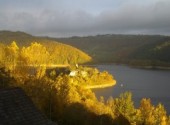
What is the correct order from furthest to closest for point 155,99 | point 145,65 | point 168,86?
point 145,65, point 168,86, point 155,99

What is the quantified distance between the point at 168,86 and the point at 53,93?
2764 inches

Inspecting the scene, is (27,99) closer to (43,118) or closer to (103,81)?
(43,118)

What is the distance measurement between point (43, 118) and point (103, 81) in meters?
104

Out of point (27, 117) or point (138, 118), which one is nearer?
point (27, 117)

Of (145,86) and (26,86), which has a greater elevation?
(26,86)

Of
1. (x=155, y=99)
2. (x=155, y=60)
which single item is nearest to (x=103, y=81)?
(x=155, y=99)

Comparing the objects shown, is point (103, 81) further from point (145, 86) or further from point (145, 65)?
point (145, 65)

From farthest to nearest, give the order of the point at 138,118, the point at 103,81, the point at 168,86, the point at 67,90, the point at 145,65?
the point at 145,65 → the point at 103,81 → the point at 168,86 → the point at 138,118 → the point at 67,90

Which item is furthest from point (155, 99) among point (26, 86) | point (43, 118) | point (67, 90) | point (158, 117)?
point (43, 118)

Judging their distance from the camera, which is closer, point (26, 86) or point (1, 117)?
point (1, 117)

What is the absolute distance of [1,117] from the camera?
11.9 m

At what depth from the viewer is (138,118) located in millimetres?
51188

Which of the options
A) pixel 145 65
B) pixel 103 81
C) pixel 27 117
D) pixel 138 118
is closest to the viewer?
pixel 27 117

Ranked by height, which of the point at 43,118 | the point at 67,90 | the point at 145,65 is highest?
the point at 43,118
